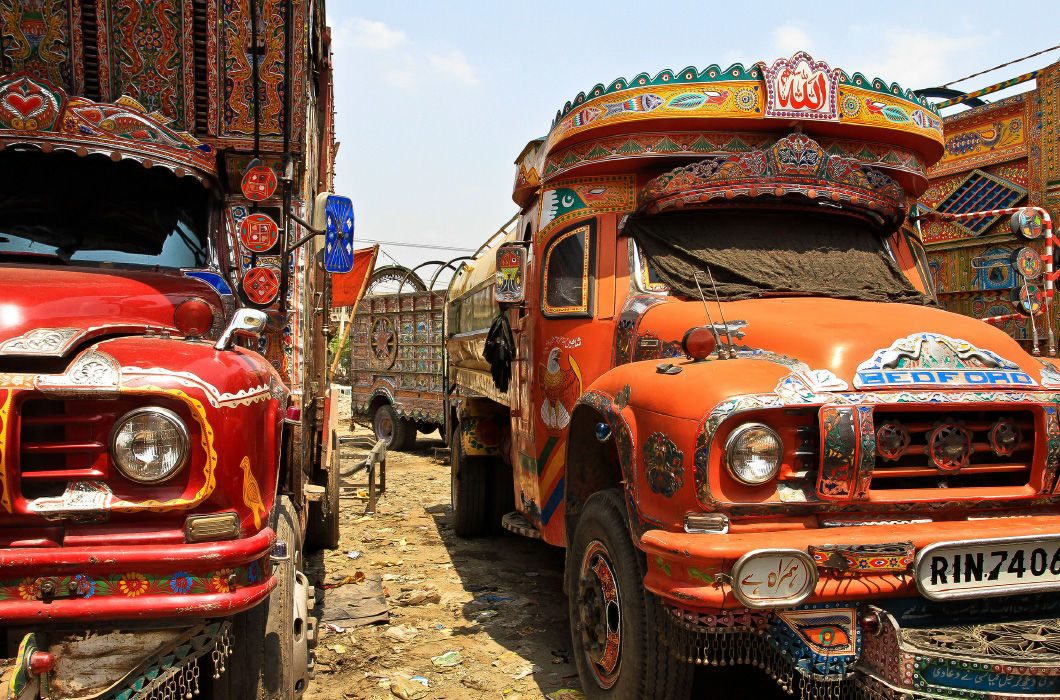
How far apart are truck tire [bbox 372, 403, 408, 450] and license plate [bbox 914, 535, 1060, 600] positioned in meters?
11.5

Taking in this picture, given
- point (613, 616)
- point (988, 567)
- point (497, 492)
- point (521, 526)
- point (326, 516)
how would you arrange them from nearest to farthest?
point (988, 567)
point (613, 616)
point (521, 526)
point (326, 516)
point (497, 492)

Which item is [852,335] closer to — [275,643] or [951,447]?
[951,447]

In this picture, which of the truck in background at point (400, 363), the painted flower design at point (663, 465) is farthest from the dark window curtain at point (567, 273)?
the truck in background at point (400, 363)

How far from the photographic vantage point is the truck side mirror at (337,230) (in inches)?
151

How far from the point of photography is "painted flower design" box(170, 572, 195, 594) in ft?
7.18

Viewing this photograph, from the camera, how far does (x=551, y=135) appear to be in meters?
4.60

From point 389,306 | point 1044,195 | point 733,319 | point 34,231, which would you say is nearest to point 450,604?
point 733,319

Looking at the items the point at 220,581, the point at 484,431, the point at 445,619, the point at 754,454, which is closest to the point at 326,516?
the point at 484,431

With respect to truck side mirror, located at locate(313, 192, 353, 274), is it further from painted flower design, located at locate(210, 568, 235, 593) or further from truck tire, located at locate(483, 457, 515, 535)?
truck tire, located at locate(483, 457, 515, 535)

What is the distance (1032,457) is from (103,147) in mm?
3966

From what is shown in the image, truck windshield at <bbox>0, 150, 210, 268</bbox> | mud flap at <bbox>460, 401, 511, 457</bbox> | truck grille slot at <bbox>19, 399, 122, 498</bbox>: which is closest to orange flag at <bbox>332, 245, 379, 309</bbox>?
mud flap at <bbox>460, 401, 511, 457</bbox>

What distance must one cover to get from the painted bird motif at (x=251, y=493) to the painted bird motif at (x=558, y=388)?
209 centimetres

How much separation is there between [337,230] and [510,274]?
119 centimetres

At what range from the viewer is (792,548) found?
2.48 meters
